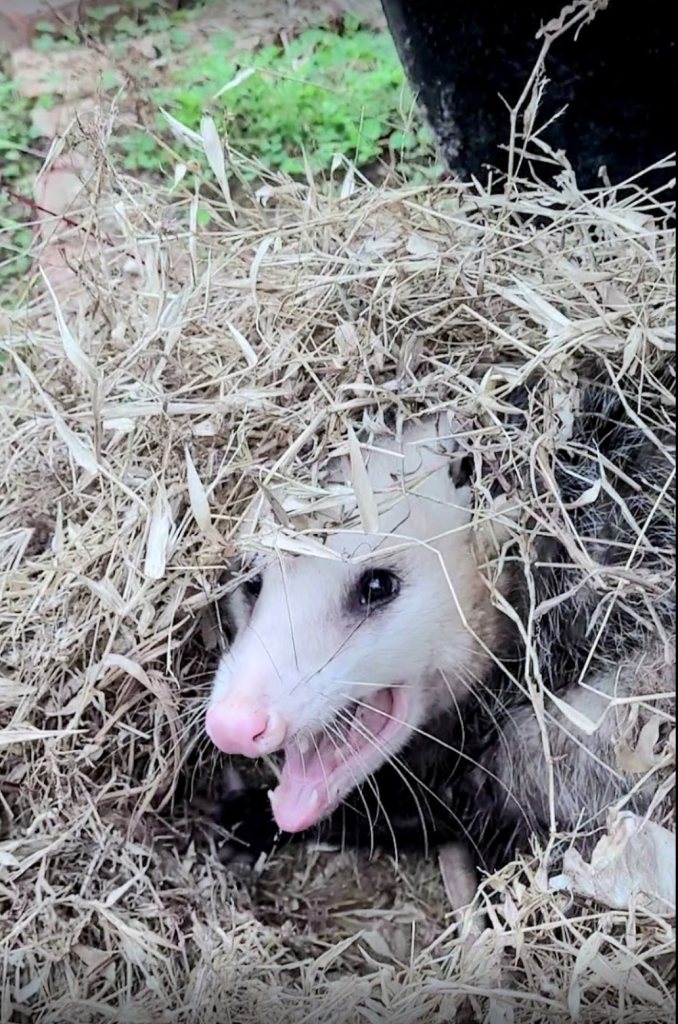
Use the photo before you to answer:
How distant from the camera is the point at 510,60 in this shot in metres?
2.07

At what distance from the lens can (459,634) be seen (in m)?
1.71

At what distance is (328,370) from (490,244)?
30 cm

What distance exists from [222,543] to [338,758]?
1.17 feet

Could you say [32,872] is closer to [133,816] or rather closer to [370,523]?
[133,816]

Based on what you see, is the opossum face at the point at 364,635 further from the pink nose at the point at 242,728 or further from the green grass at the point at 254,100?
the green grass at the point at 254,100

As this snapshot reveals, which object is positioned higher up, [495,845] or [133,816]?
[133,816]

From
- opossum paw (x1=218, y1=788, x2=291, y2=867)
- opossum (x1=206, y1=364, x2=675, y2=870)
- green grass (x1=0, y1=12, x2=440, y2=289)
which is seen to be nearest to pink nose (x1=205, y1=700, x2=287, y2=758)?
opossum (x1=206, y1=364, x2=675, y2=870)

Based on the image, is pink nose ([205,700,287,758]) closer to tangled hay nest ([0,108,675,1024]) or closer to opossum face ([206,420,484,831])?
opossum face ([206,420,484,831])

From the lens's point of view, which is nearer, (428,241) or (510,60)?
(428,241)

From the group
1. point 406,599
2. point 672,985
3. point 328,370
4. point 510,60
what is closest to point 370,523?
point 406,599

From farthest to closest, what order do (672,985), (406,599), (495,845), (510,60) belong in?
(510,60)
(495,845)
(406,599)
(672,985)

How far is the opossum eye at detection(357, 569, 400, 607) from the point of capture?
167 cm

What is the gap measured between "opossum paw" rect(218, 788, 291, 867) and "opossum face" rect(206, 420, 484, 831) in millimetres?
158

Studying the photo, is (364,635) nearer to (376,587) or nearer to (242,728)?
(376,587)
